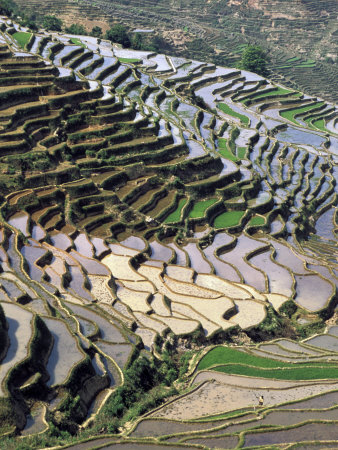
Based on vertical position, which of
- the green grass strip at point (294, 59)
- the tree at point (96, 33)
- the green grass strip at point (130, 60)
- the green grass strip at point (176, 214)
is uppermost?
the tree at point (96, 33)

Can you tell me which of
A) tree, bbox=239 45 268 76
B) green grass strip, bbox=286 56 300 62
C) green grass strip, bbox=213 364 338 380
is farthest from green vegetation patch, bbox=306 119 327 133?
green grass strip, bbox=213 364 338 380

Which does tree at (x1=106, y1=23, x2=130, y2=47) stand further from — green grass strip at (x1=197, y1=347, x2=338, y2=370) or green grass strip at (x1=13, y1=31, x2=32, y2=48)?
green grass strip at (x1=197, y1=347, x2=338, y2=370)

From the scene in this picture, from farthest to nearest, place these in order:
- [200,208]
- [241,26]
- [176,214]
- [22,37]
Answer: [241,26] → [22,37] → [200,208] → [176,214]

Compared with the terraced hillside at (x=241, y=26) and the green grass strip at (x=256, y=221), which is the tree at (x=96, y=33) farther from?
the green grass strip at (x=256, y=221)

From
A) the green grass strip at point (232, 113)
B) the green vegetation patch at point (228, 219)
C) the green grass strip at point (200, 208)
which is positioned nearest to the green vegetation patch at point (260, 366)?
the green vegetation patch at point (228, 219)

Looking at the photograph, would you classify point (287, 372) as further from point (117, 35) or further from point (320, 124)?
point (117, 35)


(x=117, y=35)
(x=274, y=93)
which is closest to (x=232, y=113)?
(x=274, y=93)
